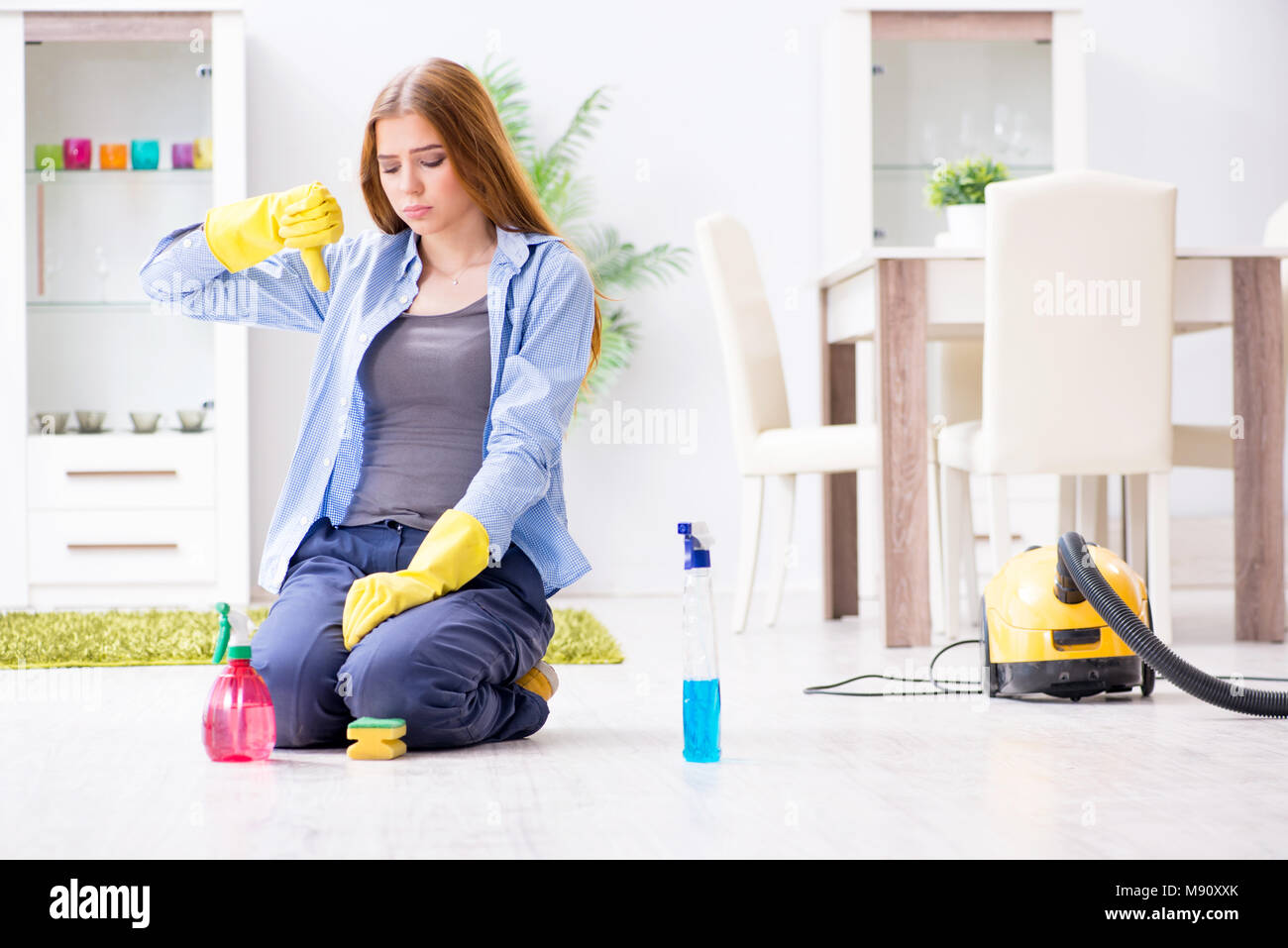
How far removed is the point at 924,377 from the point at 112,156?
9.09 feet

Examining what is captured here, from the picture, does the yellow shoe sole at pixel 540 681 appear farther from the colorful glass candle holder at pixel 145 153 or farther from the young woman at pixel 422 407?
the colorful glass candle holder at pixel 145 153

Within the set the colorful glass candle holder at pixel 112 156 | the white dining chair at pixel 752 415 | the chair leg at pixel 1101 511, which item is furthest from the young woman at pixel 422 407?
the colorful glass candle holder at pixel 112 156

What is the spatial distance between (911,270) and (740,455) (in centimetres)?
72

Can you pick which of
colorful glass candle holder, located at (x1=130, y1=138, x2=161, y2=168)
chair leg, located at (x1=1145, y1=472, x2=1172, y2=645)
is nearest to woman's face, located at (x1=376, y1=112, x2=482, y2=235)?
chair leg, located at (x1=1145, y1=472, x2=1172, y2=645)

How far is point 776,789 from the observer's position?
4.84ft

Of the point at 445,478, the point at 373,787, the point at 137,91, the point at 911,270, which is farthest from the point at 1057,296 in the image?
the point at 137,91

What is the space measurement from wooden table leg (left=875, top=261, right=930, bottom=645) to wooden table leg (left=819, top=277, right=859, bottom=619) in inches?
28.7

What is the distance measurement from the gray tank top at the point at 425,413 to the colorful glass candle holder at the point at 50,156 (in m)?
2.97

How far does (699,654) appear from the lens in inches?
63.2

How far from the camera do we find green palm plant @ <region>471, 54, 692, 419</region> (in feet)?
14.4

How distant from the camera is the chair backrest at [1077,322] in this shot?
2.77 meters

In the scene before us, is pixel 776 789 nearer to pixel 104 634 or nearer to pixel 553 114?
pixel 104 634

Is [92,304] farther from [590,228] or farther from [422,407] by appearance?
[422,407]

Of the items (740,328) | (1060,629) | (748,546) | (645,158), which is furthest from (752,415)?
(645,158)
